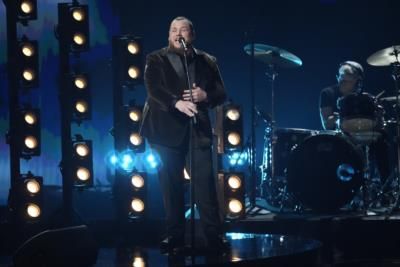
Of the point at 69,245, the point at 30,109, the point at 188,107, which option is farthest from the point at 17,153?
the point at 188,107

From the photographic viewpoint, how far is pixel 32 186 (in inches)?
306

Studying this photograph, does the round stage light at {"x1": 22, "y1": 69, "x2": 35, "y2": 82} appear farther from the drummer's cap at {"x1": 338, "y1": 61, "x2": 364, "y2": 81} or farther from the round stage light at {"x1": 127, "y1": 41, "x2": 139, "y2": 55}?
the drummer's cap at {"x1": 338, "y1": 61, "x2": 364, "y2": 81}

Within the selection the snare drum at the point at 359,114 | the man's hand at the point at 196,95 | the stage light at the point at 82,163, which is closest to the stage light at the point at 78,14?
the stage light at the point at 82,163

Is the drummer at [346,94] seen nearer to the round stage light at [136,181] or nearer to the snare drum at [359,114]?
the snare drum at [359,114]

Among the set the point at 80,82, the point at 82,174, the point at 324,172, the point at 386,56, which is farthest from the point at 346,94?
the point at 82,174

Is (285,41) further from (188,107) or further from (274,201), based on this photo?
(188,107)

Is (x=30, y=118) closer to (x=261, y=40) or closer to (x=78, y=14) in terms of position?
(x=78, y=14)

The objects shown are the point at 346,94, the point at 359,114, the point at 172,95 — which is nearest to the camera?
the point at 172,95

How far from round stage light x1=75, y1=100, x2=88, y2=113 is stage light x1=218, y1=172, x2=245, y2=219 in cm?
154

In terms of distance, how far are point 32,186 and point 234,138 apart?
214 cm

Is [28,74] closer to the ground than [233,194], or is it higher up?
higher up

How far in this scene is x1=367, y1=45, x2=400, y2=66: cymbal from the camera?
8.68 metres

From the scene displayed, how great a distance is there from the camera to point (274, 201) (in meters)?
9.09

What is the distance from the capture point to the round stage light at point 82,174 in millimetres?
7758
